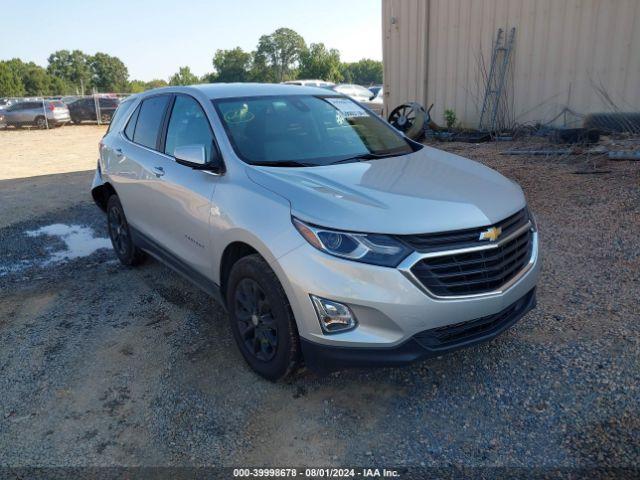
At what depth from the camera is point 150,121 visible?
4637mm

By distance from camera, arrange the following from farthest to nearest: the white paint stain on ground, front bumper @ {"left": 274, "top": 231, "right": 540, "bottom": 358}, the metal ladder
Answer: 1. the metal ladder
2. the white paint stain on ground
3. front bumper @ {"left": 274, "top": 231, "right": 540, "bottom": 358}

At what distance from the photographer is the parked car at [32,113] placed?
27.0m

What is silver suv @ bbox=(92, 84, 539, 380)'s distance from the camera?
8.56ft

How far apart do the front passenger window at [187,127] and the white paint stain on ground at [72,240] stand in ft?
7.91

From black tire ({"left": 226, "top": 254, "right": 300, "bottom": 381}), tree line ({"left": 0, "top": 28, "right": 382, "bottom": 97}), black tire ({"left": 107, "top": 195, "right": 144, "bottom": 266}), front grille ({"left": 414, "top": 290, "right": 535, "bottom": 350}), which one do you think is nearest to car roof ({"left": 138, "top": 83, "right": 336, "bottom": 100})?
black tire ({"left": 107, "top": 195, "right": 144, "bottom": 266})

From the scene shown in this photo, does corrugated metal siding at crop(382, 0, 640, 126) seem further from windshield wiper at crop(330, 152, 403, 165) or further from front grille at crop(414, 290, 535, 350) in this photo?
front grille at crop(414, 290, 535, 350)

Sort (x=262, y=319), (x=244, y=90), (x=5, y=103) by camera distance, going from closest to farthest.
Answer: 1. (x=262, y=319)
2. (x=244, y=90)
3. (x=5, y=103)

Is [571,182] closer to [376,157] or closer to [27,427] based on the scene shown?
[376,157]

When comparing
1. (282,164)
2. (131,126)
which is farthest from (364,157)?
(131,126)

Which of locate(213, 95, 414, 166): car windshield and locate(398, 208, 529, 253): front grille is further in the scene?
locate(213, 95, 414, 166): car windshield

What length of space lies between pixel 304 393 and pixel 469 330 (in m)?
1.03

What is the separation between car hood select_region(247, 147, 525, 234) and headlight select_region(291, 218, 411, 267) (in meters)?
0.04

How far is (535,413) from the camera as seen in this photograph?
282 centimetres

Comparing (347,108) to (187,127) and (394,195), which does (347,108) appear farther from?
(394,195)
